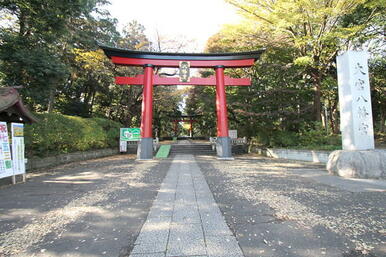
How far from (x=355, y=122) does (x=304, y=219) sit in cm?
484

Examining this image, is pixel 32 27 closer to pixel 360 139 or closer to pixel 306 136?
pixel 360 139

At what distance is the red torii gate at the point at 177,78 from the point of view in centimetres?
1054

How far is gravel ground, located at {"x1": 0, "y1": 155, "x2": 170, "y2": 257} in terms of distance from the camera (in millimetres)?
2219

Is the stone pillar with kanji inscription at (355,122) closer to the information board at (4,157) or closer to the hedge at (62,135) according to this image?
the information board at (4,157)

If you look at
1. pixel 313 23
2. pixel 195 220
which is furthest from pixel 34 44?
pixel 313 23

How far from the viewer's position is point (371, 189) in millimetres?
4430

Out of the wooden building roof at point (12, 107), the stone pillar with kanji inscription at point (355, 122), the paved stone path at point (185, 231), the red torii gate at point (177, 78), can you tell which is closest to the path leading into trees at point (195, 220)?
the paved stone path at point (185, 231)

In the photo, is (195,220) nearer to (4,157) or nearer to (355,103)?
(4,157)

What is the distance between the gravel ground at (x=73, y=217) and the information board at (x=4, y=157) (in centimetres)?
44

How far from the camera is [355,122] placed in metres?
5.97

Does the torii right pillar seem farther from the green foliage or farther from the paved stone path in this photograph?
the paved stone path

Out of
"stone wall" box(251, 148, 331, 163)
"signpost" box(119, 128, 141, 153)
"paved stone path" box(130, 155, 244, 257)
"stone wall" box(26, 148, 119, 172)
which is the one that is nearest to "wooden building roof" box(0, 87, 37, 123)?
"stone wall" box(26, 148, 119, 172)

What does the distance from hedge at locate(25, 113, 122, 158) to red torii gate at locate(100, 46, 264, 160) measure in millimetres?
3270

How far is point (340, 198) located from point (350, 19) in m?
11.4
